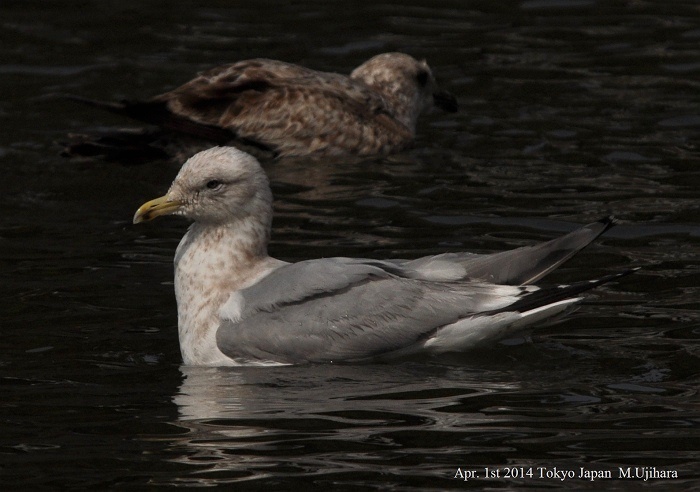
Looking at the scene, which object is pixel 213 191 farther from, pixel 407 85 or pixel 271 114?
pixel 407 85

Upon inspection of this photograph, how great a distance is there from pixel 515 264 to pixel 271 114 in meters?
5.06

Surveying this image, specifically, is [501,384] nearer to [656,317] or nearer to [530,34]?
[656,317]

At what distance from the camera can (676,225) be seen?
34.7 feet

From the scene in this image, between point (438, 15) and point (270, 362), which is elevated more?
point (438, 15)

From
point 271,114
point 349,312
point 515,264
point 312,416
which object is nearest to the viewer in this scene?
point 312,416

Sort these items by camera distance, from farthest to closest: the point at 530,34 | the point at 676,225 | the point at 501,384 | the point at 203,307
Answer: the point at 530,34
the point at 676,225
the point at 203,307
the point at 501,384

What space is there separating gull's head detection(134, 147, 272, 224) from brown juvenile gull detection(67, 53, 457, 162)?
393 centimetres

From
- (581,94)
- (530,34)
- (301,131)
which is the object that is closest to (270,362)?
(301,131)

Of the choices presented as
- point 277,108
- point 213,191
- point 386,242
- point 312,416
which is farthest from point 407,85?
point 312,416

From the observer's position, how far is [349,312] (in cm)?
805

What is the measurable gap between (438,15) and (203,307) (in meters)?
8.90

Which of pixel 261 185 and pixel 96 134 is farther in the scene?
pixel 96 134

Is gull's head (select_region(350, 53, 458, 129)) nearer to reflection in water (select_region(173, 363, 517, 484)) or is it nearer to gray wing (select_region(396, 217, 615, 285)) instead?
gray wing (select_region(396, 217, 615, 285))

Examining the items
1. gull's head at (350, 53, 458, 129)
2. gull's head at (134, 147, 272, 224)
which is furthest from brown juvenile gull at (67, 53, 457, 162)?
gull's head at (134, 147, 272, 224)
